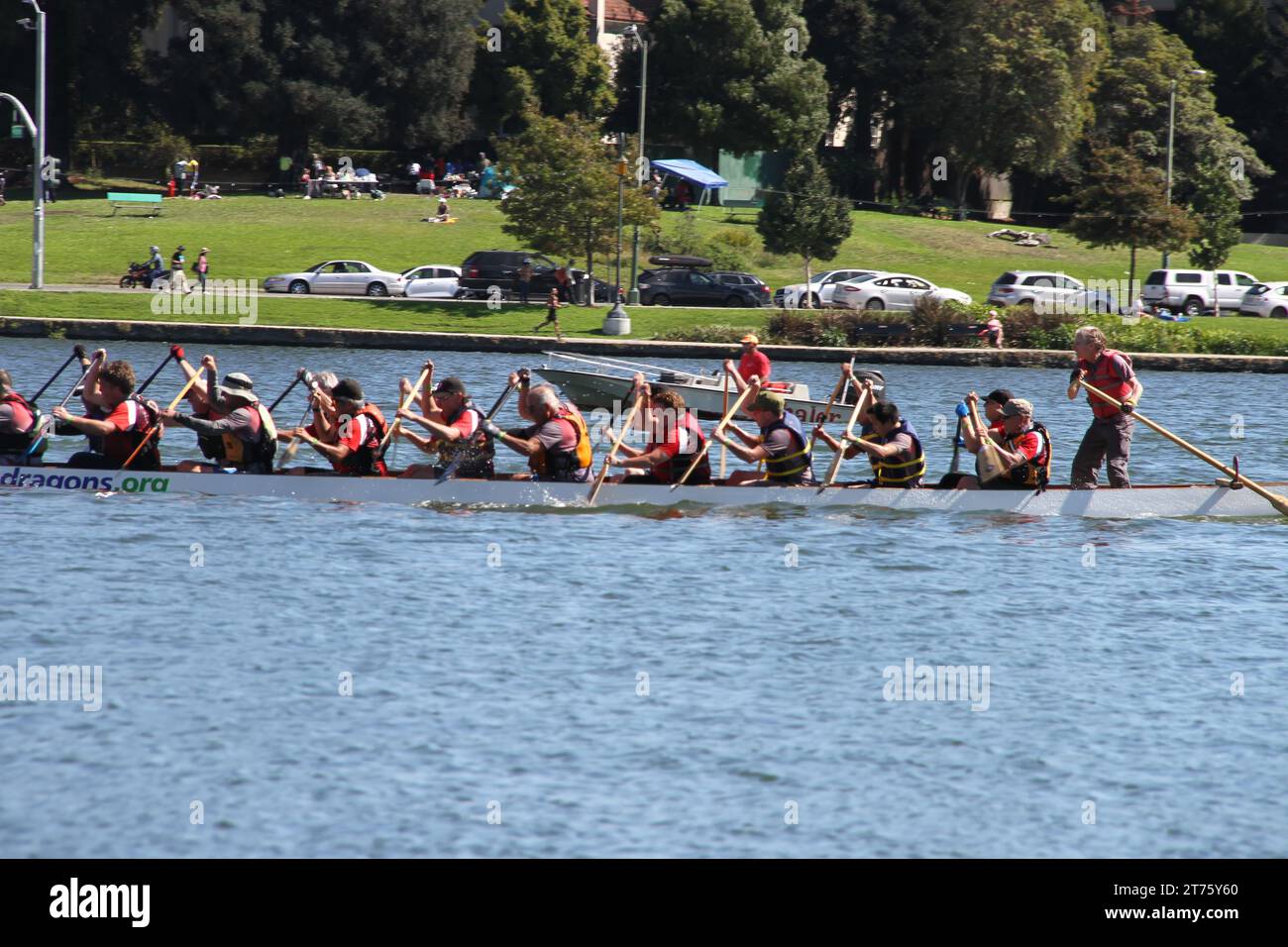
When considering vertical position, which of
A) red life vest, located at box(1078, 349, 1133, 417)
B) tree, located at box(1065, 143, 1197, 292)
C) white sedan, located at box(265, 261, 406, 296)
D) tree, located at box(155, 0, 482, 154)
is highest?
tree, located at box(155, 0, 482, 154)

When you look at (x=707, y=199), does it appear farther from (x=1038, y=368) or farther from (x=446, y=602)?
(x=446, y=602)

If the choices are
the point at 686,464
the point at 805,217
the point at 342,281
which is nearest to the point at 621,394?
the point at 686,464

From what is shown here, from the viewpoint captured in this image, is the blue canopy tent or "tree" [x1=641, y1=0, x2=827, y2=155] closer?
the blue canopy tent

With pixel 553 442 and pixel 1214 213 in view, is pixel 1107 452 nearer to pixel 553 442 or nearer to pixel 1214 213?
pixel 553 442

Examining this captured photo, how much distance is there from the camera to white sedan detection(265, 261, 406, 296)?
169 feet

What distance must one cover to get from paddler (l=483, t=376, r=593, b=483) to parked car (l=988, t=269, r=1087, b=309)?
32642mm

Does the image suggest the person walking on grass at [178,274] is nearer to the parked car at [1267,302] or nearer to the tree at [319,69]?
the tree at [319,69]

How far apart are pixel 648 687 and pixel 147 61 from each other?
60.1 m

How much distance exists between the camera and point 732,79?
7044cm

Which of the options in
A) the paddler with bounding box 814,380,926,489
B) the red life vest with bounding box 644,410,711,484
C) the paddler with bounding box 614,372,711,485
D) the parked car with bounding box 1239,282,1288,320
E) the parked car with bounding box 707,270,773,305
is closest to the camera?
the paddler with bounding box 614,372,711,485

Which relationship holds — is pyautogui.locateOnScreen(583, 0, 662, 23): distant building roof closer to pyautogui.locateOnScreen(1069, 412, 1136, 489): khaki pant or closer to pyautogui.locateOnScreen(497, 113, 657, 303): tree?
pyautogui.locateOnScreen(497, 113, 657, 303): tree

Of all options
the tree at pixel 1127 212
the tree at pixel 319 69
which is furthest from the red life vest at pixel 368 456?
the tree at pixel 319 69

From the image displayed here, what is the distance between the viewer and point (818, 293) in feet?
170

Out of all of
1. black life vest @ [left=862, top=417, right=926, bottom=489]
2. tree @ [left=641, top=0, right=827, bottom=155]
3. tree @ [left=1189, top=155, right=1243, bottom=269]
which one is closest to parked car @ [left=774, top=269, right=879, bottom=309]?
tree @ [left=1189, top=155, right=1243, bottom=269]
